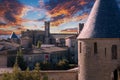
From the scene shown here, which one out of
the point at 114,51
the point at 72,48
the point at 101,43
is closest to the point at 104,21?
the point at 101,43

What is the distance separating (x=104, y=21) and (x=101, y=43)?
3.64 ft

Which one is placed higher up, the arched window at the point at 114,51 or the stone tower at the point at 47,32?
the stone tower at the point at 47,32

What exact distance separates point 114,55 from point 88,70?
147 centimetres

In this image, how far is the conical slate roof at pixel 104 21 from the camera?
16.6 meters

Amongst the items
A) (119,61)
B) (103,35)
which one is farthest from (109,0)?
(119,61)

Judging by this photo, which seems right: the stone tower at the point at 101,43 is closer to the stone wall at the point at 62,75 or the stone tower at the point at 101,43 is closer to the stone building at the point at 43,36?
the stone wall at the point at 62,75

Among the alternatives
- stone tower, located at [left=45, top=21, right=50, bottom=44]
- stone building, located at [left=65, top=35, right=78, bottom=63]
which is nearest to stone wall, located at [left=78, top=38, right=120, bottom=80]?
stone building, located at [left=65, top=35, right=78, bottom=63]

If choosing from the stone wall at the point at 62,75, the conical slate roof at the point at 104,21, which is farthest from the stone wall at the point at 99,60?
the stone wall at the point at 62,75

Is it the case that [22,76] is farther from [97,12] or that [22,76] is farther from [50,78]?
[97,12]

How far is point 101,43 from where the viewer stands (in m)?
16.5

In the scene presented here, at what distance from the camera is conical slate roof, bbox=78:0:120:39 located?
1656 cm

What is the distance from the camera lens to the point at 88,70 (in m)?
16.9

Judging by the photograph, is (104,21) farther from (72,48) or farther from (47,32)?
(47,32)

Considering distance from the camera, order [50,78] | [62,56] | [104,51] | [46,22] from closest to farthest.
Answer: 1. [104,51]
2. [50,78]
3. [62,56]
4. [46,22]
